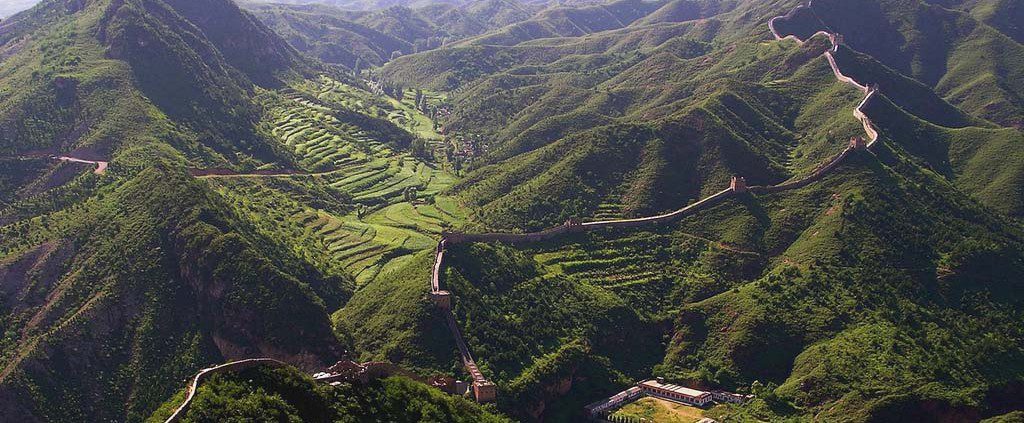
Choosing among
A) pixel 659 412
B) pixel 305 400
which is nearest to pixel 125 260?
pixel 305 400

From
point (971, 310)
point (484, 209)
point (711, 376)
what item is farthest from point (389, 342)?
point (971, 310)

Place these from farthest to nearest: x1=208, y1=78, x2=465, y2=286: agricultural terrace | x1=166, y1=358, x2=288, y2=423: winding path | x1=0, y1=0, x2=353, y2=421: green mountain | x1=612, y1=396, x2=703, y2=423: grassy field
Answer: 1. x1=208, y1=78, x2=465, y2=286: agricultural terrace
2. x1=0, y1=0, x2=353, y2=421: green mountain
3. x1=612, y1=396, x2=703, y2=423: grassy field
4. x1=166, y1=358, x2=288, y2=423: winding path

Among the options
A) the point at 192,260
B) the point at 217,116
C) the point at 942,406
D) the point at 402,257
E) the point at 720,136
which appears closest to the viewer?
the point at 942,406

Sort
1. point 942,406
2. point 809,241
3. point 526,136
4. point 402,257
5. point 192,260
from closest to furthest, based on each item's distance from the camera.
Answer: point 942,406, point 192,260, point 809,241, point 402,257, point 526,136

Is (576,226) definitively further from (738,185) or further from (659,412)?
(659,412)

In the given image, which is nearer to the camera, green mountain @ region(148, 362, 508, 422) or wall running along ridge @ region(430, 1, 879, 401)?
green mountain @ region(148, 362, 508, 422)

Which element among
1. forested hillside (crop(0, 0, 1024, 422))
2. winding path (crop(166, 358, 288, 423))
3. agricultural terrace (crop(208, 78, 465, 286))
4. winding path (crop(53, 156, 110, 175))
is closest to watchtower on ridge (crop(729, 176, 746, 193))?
forested hillside (crop(0, 0, 1024, 422))

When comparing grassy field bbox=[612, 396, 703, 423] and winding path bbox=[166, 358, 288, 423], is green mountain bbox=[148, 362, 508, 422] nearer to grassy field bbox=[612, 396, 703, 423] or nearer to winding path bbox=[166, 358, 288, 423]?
winding path bbox=[166, 358, 288, 423]

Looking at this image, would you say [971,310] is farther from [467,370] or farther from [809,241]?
[467,370]
